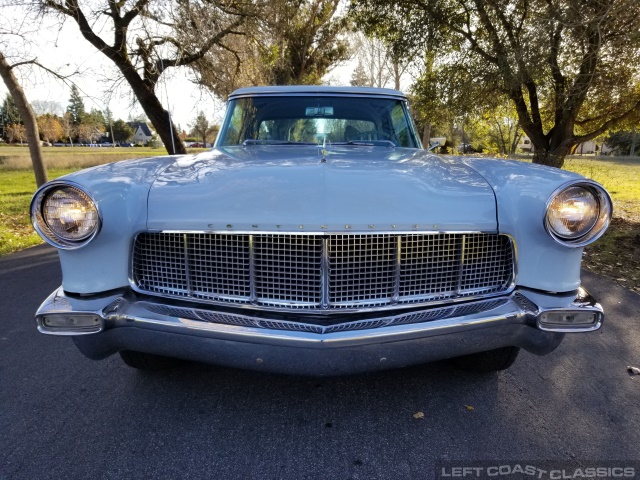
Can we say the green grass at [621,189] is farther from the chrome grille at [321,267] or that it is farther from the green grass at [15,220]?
the green grass at [15,220]

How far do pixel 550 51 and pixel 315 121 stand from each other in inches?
199

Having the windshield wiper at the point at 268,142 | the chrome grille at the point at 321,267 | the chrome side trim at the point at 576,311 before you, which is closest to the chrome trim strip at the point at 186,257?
the chrome grille at the point at 321,267

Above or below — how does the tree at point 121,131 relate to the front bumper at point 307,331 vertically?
above

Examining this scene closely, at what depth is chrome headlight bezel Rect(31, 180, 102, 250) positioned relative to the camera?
1.79 m

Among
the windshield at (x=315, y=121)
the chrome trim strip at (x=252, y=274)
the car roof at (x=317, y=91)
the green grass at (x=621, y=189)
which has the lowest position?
the green grass at (x=621, y=189)

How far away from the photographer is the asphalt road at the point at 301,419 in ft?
5.85

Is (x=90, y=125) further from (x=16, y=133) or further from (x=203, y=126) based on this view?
(x=203, y=126)

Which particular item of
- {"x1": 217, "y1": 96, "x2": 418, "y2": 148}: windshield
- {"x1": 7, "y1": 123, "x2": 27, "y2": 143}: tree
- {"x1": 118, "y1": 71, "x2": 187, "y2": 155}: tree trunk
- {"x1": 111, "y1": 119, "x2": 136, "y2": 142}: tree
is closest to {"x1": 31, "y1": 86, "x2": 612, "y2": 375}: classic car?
{"x1": 217, "y1": 96, "x2": 418, "y2": 148}: windshield

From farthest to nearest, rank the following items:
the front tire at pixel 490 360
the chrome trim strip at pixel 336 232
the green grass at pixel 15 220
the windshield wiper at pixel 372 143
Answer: the green grass at pixel 15 220
the windshield wiper at pixel 372 143
the front tire at pixel 490 360
the chrome trim strip at pixel 336 232

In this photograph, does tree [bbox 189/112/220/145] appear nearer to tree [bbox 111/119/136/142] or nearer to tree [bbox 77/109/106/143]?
tree [bbox 77/109/106/143]

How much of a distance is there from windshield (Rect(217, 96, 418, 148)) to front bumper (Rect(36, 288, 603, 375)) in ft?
5.23

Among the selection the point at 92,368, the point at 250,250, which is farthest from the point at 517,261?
the point at 92,368

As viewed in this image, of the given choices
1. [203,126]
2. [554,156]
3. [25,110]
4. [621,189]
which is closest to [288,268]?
[25,110]

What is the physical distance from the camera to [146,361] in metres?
2.35
